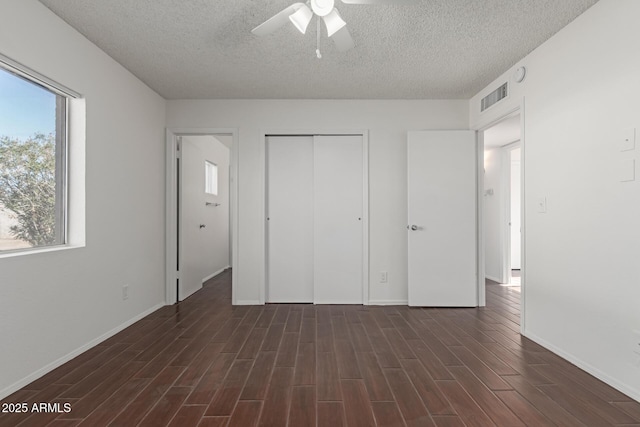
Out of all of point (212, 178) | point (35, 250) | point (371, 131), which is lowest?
point (35, 250)

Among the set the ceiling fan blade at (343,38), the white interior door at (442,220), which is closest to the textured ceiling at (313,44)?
the ceiling fan blade at (343,38)

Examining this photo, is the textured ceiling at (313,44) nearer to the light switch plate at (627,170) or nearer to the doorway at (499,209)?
the light switch plate at (627,170)

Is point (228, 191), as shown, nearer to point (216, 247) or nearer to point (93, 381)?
point (216, 247)

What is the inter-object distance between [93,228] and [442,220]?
3.46m

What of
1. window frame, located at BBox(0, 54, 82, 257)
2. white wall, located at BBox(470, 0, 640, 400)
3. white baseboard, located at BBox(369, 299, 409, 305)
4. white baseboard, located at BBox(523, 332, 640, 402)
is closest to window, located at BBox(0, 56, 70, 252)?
window frame, located at BBox(0, 54, 82, 257)

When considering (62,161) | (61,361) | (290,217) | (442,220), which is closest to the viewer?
(61,361)

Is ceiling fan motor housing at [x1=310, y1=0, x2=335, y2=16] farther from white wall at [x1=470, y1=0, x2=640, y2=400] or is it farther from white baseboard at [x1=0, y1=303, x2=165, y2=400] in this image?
white baseboard at [x1=0, y1=303, x2=165, y2=400]

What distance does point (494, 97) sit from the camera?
11.7 ft

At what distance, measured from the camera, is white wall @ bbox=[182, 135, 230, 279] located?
17.5ft

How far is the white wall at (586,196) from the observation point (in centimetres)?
205

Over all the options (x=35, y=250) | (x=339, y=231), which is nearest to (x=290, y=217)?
(x=339, y=231)

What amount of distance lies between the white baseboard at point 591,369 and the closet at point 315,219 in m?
1.89

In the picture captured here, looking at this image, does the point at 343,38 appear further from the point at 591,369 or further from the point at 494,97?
the point at 591,369

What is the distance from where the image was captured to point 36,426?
170 cm
